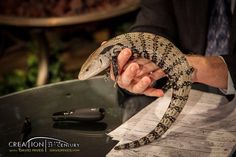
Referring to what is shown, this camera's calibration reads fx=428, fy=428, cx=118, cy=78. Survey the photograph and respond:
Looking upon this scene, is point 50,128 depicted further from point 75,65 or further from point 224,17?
point 75,65

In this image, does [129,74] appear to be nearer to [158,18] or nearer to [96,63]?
[96,63]

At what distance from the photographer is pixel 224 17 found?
1873 mm

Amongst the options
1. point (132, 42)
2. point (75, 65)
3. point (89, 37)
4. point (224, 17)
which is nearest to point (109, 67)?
point (132, 42)

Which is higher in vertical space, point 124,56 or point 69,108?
point 124,56

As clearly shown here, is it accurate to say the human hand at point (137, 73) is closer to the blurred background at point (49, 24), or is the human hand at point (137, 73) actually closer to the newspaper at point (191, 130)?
the newspaper at point (191, 130)

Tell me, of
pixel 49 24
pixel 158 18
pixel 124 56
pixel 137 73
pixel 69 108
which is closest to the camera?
pixel 124 56

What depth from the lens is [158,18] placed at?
1.99 meters

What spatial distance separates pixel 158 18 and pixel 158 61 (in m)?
0.67

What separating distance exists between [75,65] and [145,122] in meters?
2.88

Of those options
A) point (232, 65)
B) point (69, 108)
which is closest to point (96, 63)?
point (69, 108)

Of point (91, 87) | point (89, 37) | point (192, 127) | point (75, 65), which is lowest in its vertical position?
point (192, 127)

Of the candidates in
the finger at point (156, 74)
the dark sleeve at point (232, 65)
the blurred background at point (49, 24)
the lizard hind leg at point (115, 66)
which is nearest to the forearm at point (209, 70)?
the dark sleeve at point (232, 65)

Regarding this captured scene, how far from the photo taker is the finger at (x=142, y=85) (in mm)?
1414

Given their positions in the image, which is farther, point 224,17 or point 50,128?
point 224,17
